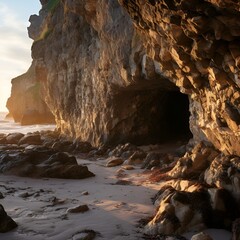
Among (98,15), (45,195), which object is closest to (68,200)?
(45,195)

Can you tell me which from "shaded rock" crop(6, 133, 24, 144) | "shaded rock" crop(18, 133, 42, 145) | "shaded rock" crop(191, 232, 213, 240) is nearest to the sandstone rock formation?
"shaded rock" crop(191, 232, 213, 240)

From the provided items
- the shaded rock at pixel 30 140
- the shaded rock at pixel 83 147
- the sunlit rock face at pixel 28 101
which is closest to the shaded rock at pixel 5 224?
the shaded rock at pixel 83 147

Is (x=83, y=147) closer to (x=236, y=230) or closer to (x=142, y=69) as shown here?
(x=142, y=69)

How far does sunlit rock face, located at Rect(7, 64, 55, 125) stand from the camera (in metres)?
49.9

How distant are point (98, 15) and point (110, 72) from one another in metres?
3.29

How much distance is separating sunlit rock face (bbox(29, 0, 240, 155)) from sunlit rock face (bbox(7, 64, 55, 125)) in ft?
61.3

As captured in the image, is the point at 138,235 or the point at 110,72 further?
the point at 110,72

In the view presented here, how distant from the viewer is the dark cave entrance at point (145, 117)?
1952 cm

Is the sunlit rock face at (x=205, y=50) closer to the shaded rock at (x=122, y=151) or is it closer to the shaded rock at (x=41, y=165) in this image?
the shaded rock at (x=41, y=165)

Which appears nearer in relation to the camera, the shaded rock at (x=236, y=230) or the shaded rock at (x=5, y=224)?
the shaded rock at (x=236, y=230)

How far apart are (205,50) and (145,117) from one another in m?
13.5

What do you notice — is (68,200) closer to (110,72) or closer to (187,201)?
(187,201)

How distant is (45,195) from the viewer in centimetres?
903

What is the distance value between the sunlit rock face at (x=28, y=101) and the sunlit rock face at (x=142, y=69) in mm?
18679
